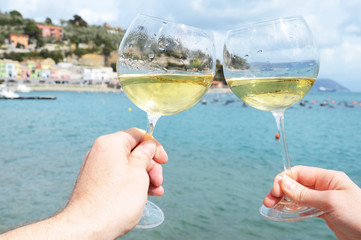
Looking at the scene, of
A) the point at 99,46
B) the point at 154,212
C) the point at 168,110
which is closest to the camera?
the point at 168,110

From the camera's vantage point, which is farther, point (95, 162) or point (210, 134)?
point (210, 134)

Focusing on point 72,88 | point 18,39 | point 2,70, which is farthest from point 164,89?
point 18,39

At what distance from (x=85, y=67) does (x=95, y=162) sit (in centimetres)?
8873

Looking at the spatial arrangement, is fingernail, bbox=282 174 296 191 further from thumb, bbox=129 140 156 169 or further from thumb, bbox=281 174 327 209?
thumb, bbox=129 140 156 169

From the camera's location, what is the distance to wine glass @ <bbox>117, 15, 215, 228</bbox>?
4.18ft

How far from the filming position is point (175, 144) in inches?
669

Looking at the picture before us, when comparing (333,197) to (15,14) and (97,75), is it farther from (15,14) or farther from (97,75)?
(15,14)

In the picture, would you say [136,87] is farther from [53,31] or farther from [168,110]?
[53,31]

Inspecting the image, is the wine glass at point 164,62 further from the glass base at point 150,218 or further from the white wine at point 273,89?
the glass base at point 150,218

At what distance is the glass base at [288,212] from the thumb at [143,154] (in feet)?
2.09

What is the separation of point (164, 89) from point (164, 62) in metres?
0.11

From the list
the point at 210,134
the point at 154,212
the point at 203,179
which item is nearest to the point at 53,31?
the point at 210,134

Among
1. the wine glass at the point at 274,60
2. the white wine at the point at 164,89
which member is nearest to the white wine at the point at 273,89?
the wine glass at the point at 274,60

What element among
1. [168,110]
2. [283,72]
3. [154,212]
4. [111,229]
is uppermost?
[283,72]
